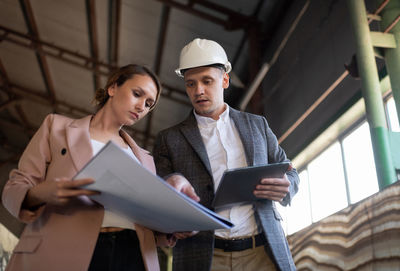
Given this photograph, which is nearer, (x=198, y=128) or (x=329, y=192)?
(x=198, y=128)

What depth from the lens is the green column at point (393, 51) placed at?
291 centimetres

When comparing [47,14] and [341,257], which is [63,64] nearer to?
[47,14]

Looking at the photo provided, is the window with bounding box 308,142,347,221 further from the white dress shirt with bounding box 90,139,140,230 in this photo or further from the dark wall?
the white dress shirt with bounding box 90,139,140,230

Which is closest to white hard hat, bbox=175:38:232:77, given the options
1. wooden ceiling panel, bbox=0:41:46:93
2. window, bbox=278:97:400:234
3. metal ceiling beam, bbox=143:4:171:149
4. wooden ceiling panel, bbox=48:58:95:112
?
window, bbox=278:97:400:234

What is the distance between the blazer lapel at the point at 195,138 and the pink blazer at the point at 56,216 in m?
0.39

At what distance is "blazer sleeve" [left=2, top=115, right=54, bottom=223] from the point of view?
1.28m

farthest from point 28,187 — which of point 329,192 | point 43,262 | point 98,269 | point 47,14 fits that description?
point 47,14

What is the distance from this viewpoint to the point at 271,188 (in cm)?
156

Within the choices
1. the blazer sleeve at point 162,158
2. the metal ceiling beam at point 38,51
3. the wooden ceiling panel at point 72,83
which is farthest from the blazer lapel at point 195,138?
the wooden ceiling panel at point 72,83

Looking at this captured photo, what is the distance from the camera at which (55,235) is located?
1.29 meters

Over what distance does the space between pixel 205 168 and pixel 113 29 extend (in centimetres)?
638

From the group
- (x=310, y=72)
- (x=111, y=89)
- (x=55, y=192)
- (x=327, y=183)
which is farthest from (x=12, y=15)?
(x=55, y=192)

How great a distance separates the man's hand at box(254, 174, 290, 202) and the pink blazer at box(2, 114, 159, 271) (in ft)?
1.37

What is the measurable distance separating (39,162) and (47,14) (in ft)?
23.8
